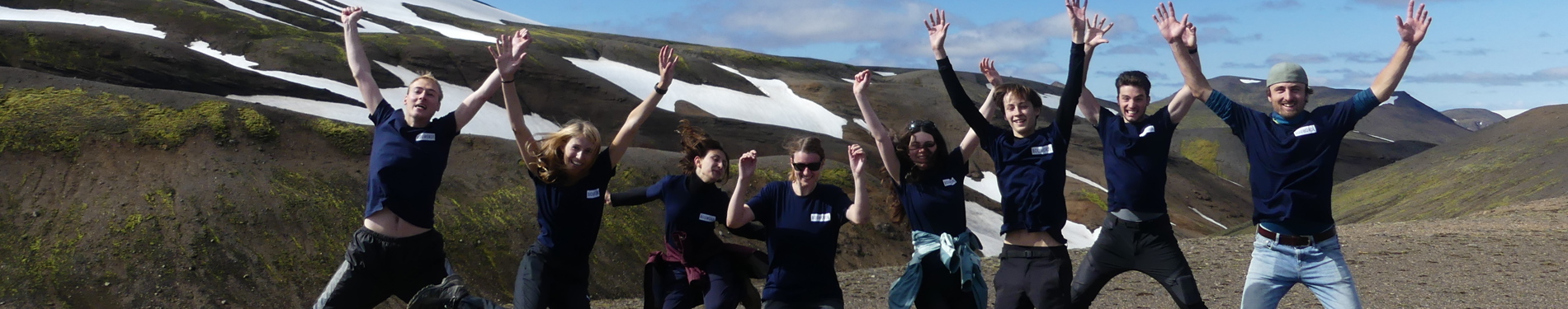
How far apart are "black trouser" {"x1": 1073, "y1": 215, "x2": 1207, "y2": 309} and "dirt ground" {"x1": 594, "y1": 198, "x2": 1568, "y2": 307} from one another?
5955mm

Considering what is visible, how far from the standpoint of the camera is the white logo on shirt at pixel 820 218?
6.40m

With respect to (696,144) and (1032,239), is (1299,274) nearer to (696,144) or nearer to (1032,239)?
(1032,239)

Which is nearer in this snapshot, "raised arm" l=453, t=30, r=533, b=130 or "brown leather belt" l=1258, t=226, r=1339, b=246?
"brown leather belt" l=1258, t=226, r=1339, b=246

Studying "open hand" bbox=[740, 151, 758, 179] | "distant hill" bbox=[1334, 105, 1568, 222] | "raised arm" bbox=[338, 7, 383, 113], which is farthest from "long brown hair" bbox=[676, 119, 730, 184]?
"distant hill" bbox=[1334, 105, 1568, 222]

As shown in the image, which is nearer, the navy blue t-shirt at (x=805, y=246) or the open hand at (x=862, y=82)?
the navy blue t-shirt at (x=805, y=246)

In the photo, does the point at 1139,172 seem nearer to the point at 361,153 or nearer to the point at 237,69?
the point at 361,153

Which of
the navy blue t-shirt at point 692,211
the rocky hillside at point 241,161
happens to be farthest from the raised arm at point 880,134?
the rocky hillside at point 241,161

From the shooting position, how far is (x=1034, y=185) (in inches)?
253

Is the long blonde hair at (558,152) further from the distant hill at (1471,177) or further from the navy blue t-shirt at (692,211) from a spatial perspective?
the distant hill at (1471,177)

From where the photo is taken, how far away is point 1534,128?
51156mm

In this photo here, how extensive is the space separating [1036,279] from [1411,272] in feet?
35.7

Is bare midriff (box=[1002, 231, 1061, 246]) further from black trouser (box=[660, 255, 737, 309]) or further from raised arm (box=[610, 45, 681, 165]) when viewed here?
raised arm (box=[610, 45, 681, 165])

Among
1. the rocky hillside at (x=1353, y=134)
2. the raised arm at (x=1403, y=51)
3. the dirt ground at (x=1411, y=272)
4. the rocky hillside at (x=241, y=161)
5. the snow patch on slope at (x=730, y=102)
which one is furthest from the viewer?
the rocky hillside at (x=1353, y=134)

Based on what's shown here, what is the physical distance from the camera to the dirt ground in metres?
12.5
